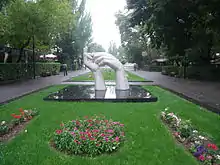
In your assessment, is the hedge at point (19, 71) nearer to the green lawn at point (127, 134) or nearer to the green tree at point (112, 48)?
the green lawn at point (127, 134)

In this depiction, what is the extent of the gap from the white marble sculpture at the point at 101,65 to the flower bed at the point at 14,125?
564 cm

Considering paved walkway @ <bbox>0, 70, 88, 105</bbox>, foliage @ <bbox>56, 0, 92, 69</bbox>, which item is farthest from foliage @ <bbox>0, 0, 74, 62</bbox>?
foliage @ <bbox>56, 0, 92, 69</bbox>

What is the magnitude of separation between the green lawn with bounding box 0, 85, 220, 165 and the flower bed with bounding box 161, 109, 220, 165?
17cm

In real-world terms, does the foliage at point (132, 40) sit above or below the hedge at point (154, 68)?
above

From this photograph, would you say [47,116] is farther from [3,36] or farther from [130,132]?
[3,36]

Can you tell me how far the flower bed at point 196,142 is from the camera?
159 inches

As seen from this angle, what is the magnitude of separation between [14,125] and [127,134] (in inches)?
119

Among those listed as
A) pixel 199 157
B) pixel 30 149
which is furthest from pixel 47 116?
pixel 199 157

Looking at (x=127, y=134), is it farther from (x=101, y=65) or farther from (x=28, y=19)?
(x=28, y=19)

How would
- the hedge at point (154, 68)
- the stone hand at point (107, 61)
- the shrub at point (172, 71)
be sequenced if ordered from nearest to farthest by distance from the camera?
the stone hand at point (107, 61) → the shrub at point (172, 71) → the hedge at point (154, 68)

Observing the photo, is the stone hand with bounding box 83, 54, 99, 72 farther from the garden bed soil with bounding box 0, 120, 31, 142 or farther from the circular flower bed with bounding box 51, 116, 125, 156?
the circular flower bed with bounding box 51, 116, 125, 156

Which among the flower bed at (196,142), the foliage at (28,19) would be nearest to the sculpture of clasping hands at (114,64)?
the flower bed at (196,142)

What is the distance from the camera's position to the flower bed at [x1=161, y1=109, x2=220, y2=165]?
13.2 ft

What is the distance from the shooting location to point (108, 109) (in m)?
8.43
